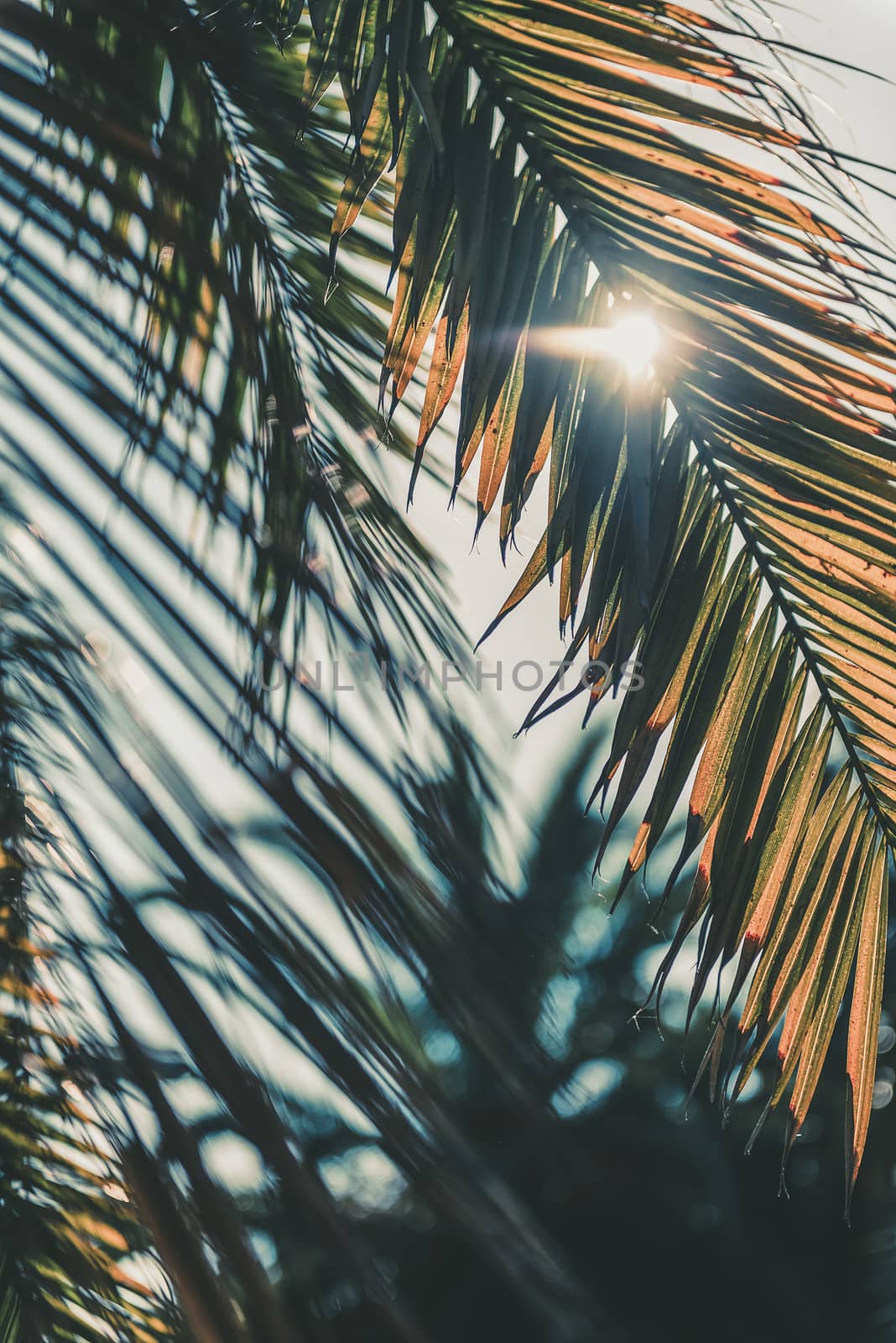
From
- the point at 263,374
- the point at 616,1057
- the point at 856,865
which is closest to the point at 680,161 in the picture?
the point at 263,374

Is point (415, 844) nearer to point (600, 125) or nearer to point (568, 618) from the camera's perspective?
point (568, 618)

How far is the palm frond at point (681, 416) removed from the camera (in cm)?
77

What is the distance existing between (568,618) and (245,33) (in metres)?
0.90

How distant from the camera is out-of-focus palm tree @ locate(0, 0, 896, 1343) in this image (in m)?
0.39

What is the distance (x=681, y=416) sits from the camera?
0.85m

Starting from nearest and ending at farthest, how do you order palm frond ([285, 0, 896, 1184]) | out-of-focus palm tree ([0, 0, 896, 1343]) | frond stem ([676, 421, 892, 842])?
out-of-focus palm tree ([0, 0, 896, 1343]), palm frond ([285, 0, 896, 1184]), frond stem ([676, 421, 892, 842])

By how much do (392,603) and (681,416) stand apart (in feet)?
1.16

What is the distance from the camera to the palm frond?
766 mm

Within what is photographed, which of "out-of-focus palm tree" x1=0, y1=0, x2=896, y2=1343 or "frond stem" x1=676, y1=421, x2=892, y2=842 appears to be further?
"frond stem" x1=676, y1=421, x2=892, y2=842

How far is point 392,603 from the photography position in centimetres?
99

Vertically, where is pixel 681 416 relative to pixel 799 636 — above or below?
above

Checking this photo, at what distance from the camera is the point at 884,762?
879 millimetres

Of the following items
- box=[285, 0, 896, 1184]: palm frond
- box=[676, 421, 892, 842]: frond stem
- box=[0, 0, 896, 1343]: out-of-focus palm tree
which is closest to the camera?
box=[0, 0, 896, 1343]: out-of-focus palm tree

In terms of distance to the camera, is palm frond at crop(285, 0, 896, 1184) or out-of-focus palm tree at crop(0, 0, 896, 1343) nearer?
out-of-focus palm tree at crop(0, 0, 896, 1343)
